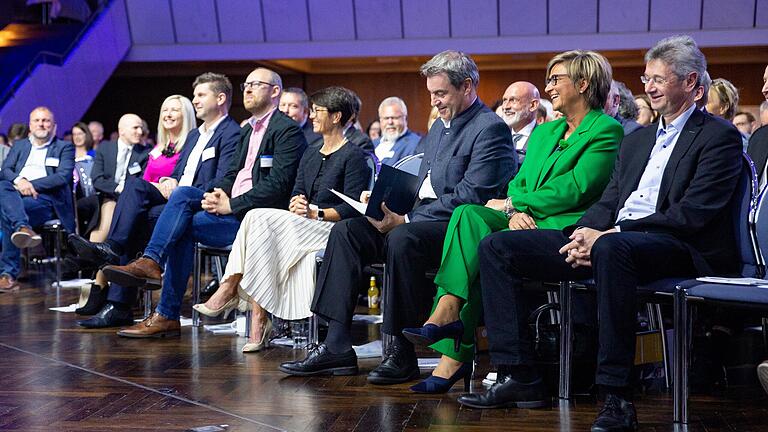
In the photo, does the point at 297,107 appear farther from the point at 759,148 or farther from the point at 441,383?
the point at 441,383

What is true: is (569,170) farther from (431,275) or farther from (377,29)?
(377,29)

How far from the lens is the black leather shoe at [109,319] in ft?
17.5

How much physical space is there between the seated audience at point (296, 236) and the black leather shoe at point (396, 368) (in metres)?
0.76

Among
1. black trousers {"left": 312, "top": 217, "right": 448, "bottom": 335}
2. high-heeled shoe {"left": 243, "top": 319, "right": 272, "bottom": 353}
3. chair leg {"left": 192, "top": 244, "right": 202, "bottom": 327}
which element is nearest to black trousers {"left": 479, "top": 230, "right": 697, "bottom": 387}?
black trousers {"left": 312, "top": 217, "right": 448, "bottom": 335}

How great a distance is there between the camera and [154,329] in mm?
5016

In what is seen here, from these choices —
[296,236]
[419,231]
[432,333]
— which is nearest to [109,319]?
[296,236]

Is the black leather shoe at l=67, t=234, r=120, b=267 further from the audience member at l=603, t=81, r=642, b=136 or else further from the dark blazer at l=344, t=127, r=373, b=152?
the audience member at l=603, t=81, r=642, b=136

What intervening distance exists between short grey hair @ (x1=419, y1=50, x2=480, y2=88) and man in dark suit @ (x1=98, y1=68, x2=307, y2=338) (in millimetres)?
1257

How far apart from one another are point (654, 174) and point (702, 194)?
0.25 m

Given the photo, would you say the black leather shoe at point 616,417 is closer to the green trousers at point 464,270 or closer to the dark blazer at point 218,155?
the green trousers at point 464,270

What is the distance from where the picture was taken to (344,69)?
15.6 metres

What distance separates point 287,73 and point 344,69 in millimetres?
967

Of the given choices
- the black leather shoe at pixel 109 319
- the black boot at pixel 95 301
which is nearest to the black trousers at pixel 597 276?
the black leather shoe at pixel 109 319

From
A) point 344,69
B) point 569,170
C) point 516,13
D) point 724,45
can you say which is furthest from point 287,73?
point 569,170
